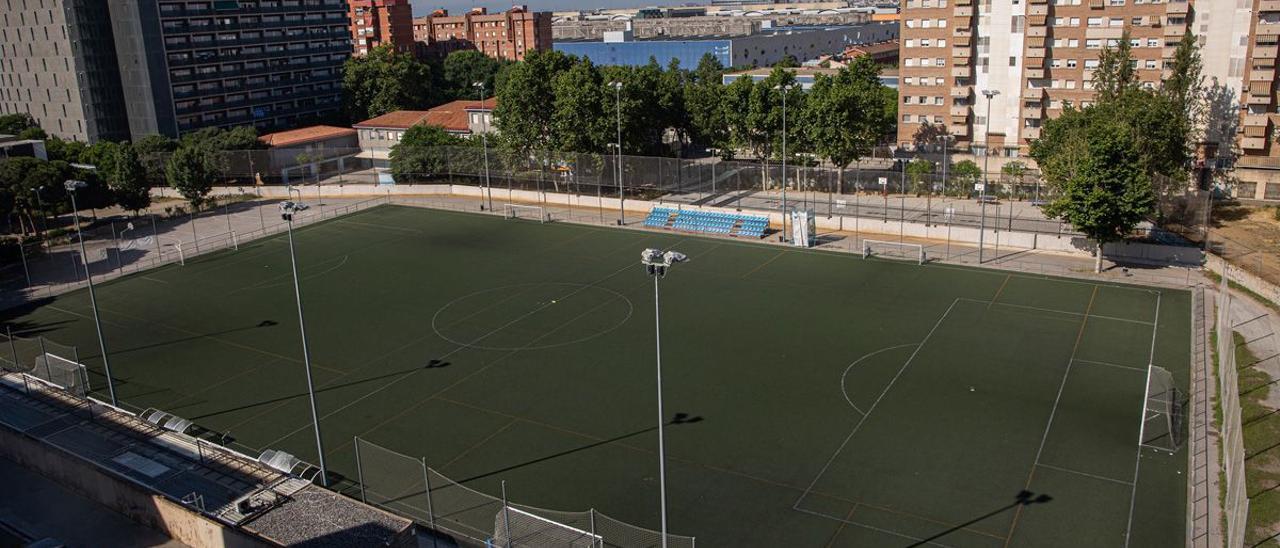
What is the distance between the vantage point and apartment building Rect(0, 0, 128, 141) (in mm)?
81500

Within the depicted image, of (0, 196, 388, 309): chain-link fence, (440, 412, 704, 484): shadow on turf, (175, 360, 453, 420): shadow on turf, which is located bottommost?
(440, 412, 704, 484): shadow on turf

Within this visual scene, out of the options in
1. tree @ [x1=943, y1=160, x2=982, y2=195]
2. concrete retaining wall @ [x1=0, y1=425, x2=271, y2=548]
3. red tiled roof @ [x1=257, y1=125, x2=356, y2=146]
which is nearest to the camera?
concrete retaining wall @ [x1=0, y1=425, x2=271, y2=548]

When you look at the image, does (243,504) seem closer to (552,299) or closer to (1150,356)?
(552,299)

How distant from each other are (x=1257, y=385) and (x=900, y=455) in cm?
1248

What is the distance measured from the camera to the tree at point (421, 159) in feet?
204

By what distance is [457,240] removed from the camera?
48.4 meters

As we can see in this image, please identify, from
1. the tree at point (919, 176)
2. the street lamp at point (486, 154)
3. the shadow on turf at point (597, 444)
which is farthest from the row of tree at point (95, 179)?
the tree at point (919, 176)

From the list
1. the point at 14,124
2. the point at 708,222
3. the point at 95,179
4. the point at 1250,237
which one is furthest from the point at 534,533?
the point at 14,124

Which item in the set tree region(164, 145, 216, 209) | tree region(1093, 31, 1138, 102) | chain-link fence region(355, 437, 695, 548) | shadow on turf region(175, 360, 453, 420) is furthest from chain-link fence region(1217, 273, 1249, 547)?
tree region(164, 145, 216, 209)

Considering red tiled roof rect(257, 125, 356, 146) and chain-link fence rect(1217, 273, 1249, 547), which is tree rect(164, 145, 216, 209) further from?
chain-link fence rect(1217, 273, 1249, 547)

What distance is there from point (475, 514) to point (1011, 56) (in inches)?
2166

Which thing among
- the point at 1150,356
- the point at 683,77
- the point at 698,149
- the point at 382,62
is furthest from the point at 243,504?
the point at 683,77

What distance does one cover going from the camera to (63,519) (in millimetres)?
22438

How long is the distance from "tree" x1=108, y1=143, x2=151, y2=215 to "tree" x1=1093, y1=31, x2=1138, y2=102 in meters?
59.5
